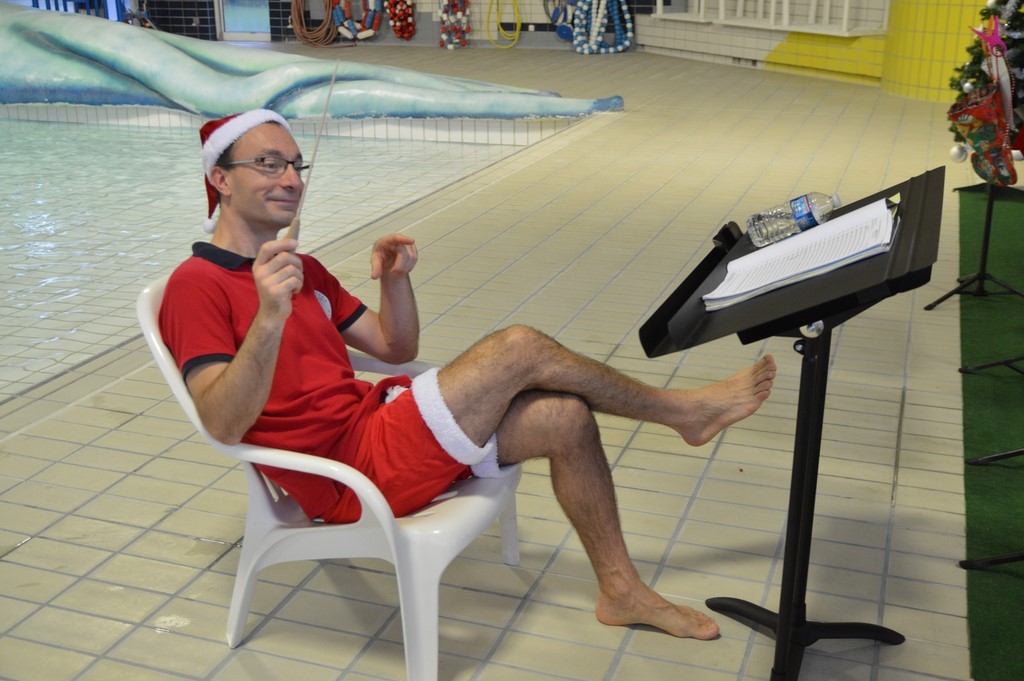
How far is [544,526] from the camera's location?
279cm

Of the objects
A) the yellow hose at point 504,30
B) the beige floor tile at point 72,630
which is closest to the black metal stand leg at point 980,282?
the beige floor tile at point 72,630

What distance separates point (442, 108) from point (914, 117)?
3885 mm

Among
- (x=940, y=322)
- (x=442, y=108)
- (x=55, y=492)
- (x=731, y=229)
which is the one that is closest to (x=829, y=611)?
(x=731, y=229)

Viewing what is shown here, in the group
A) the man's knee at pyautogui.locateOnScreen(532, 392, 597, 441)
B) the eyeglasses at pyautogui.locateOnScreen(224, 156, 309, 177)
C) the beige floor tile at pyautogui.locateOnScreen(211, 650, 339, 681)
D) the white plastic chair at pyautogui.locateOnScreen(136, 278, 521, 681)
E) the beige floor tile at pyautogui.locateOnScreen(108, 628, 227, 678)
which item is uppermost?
the eyeglasses at pyautogui.locateOnScreen(224, 156, 309, 177)

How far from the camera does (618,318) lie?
433 centimetres

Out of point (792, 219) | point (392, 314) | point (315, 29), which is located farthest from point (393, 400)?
point (315, 29)

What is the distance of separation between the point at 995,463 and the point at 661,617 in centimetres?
136

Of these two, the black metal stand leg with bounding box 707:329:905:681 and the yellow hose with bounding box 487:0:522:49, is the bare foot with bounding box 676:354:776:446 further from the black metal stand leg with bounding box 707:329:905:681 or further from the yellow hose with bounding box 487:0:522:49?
the yellow hose with bounding box 487:0:522:49

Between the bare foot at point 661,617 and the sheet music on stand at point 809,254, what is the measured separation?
0.70 metres

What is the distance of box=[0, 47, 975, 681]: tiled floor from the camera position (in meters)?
2.26

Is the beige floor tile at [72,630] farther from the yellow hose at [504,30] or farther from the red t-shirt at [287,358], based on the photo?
the yellow hose at [504,30]

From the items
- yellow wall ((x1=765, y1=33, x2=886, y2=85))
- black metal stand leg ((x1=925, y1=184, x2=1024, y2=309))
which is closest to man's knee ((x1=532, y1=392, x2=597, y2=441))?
black metal stand leg ((x1=925, y1=184, x2=1024, y2=309))

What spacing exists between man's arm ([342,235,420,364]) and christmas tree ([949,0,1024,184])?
2.51m

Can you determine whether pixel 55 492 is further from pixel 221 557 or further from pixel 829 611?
pixel 829 611
